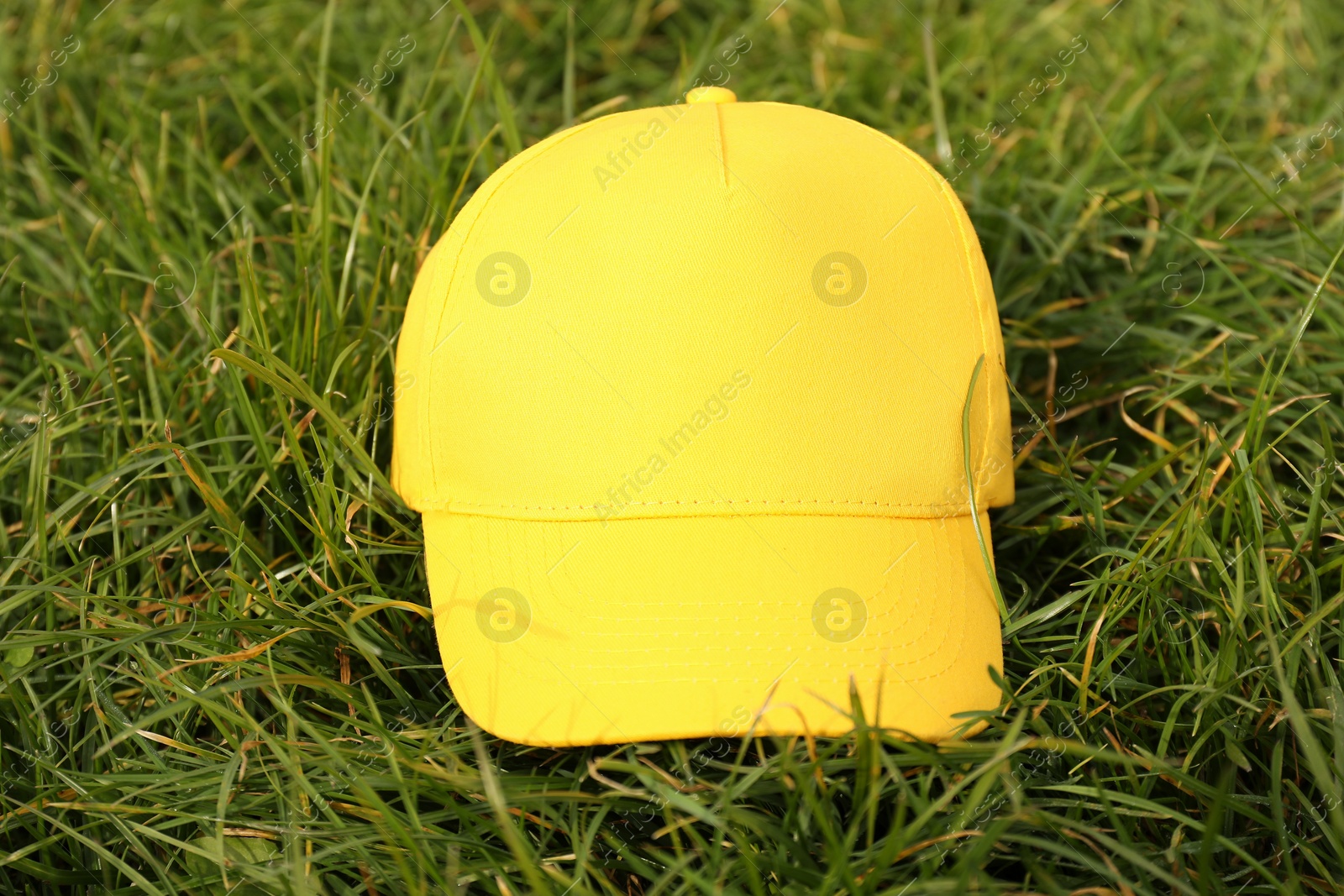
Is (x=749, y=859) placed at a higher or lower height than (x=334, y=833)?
lower

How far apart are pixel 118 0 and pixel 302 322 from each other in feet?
4.43

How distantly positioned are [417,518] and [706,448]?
624 mm

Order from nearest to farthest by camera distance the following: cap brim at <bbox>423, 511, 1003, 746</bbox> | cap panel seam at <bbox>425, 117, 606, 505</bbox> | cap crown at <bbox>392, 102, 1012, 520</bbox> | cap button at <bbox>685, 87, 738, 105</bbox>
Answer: cap brim at <bbox>423, 511, 1003, 746</bbox> → cap crown at <bbox>392, 102, 1012, 520</bbox> → cap panel seam at <bbox>425, 117, 606, 505</bbox> → cap button at <bbox>685, 87, 738, 105</bbox>

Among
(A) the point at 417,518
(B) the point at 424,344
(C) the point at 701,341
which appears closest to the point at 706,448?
(C) the point at 701,341

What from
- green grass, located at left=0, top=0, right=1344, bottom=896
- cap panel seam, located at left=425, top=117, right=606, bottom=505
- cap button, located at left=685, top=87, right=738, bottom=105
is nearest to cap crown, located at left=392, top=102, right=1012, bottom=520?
cap panel seam, located at left=425, top=117, right=606, bottom=505

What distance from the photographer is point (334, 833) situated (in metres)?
1.26

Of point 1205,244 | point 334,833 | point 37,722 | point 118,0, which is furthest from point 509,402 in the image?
point 118,0

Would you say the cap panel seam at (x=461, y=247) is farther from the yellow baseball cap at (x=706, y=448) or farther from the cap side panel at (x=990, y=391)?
the cap side panel at (x=990, y=391)

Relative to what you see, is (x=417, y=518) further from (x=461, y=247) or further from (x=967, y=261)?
(x=967, y=261)

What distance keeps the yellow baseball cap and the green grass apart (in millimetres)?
104

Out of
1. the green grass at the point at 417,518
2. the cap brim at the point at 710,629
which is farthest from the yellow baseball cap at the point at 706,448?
the green grass at the point at 417,518

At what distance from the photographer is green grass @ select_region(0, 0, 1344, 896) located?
128 cm

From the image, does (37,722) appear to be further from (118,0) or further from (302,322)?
(118,0)

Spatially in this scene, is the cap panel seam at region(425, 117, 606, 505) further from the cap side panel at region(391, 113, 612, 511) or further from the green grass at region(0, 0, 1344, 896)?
the green grass at region(0, 0, 1344, 896)
